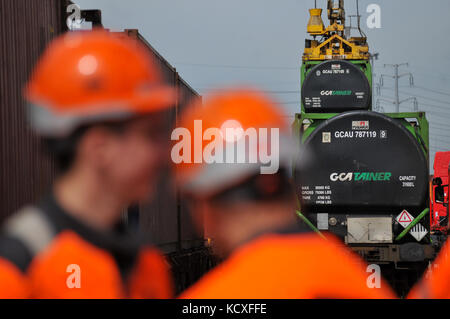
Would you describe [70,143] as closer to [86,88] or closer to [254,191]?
[86,88]

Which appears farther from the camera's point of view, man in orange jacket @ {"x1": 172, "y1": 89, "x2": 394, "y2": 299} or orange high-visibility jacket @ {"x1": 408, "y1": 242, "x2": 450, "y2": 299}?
orange high-visibility jacket @ {"x1": 408, "y1": 242, "x2": 450, "y2": 299}

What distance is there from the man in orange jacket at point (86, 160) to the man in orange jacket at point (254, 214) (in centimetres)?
20

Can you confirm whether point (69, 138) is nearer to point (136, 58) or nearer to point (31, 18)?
point (136, 58)

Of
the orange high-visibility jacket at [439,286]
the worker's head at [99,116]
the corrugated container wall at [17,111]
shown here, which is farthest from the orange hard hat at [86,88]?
the corrugated container wall at [17,111]

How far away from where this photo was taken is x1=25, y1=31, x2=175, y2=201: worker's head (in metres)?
1.86

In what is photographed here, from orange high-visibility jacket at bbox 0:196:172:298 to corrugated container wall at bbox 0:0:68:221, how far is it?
17.4ft

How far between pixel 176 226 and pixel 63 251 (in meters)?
12.7

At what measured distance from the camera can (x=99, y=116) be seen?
1.85m

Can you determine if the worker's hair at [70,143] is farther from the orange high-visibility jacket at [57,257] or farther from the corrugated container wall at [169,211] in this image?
the corrugated container wall at [169,211]

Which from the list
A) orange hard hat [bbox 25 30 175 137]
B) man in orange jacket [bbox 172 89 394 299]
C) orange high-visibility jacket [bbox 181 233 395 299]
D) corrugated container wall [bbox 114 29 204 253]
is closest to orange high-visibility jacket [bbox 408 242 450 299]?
man in orange jacket [bbox 172 89 394 299]

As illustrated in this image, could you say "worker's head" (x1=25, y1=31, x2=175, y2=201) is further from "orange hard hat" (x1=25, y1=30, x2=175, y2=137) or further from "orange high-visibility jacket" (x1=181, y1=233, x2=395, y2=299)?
"orange high-visibility jacket" (x1=181, y1=233, x2=395, y2=299)

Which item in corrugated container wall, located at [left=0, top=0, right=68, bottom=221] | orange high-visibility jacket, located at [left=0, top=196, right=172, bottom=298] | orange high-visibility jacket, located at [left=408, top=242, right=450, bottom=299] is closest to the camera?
orange high-visibility jacket, located at [left=0, top=196, right=172, bottom=298]

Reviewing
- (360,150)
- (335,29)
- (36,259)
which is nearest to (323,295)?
(36,259)

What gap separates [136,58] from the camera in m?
1.94
